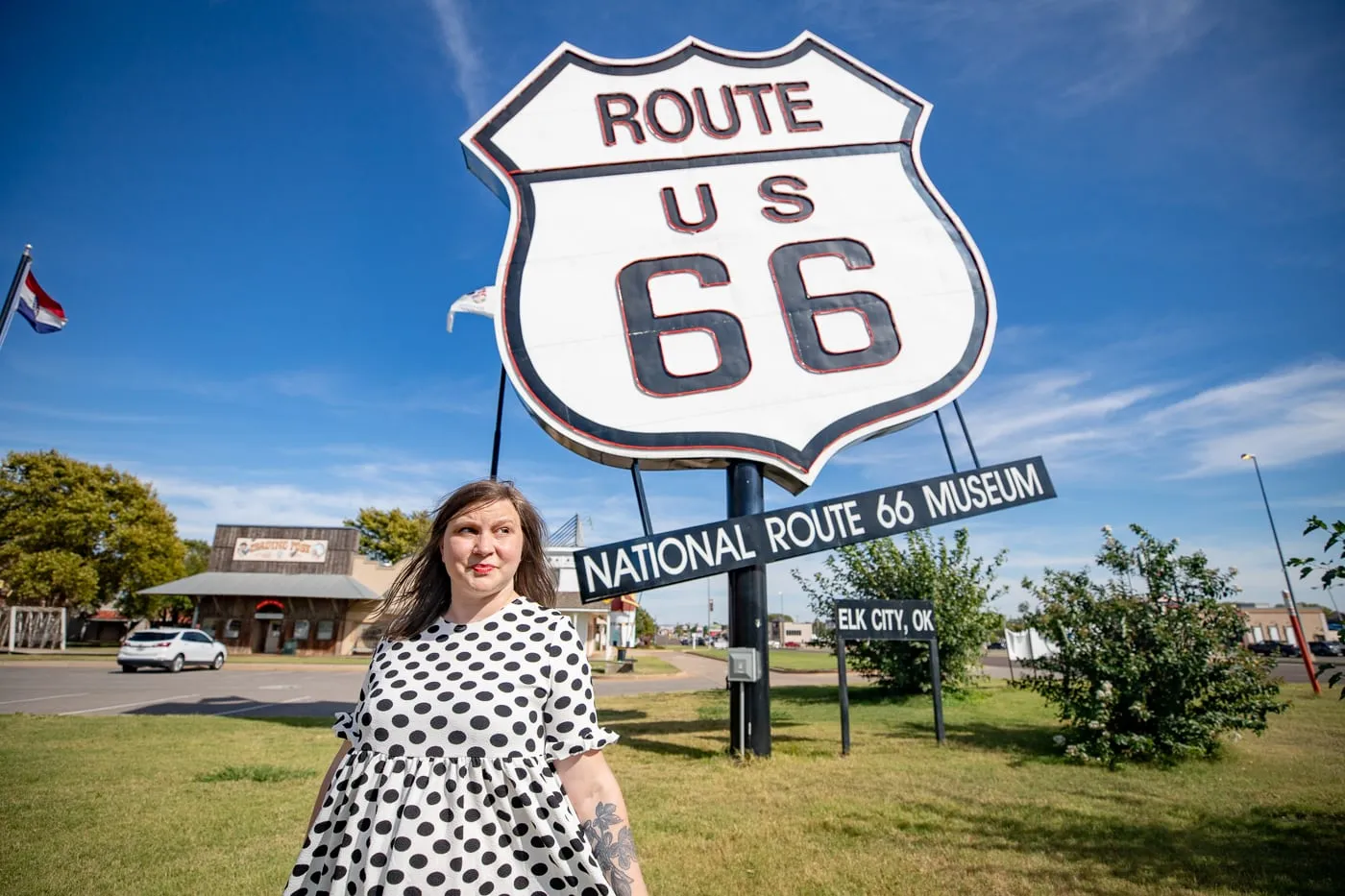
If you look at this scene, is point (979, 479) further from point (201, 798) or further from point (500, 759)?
point (201, 798)

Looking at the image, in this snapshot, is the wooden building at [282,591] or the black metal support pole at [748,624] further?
the wooden building at [282,591]

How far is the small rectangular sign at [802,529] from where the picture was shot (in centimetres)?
677

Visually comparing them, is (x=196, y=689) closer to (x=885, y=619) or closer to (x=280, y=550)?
(x=885, y=619)

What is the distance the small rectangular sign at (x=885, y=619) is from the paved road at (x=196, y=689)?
31.5 feet

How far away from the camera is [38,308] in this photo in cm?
1120

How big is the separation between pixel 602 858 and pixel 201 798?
620 centimetres

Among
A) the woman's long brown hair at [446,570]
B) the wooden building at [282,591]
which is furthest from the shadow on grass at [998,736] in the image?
the wooden building at [282,591]

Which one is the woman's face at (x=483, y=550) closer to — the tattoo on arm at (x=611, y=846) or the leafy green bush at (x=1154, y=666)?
the tattoo on arm at (x=611, y=846)

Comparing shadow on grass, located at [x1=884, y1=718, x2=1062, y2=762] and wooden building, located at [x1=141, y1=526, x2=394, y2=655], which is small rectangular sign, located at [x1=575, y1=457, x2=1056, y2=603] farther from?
wooden building, located at [x1=141, y1=526, x2=394, y2=655]

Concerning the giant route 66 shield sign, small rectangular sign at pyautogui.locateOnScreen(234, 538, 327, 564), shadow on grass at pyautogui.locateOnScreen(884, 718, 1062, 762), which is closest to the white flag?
the giant route 66 shield sign

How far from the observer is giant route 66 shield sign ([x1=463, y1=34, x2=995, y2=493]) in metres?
7.89

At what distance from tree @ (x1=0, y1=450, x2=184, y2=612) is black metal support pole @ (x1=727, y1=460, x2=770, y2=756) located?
36.0 m

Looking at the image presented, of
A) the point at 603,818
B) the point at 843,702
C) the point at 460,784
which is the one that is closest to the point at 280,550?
the point at 843,702

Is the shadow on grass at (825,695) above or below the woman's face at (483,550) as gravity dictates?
below
